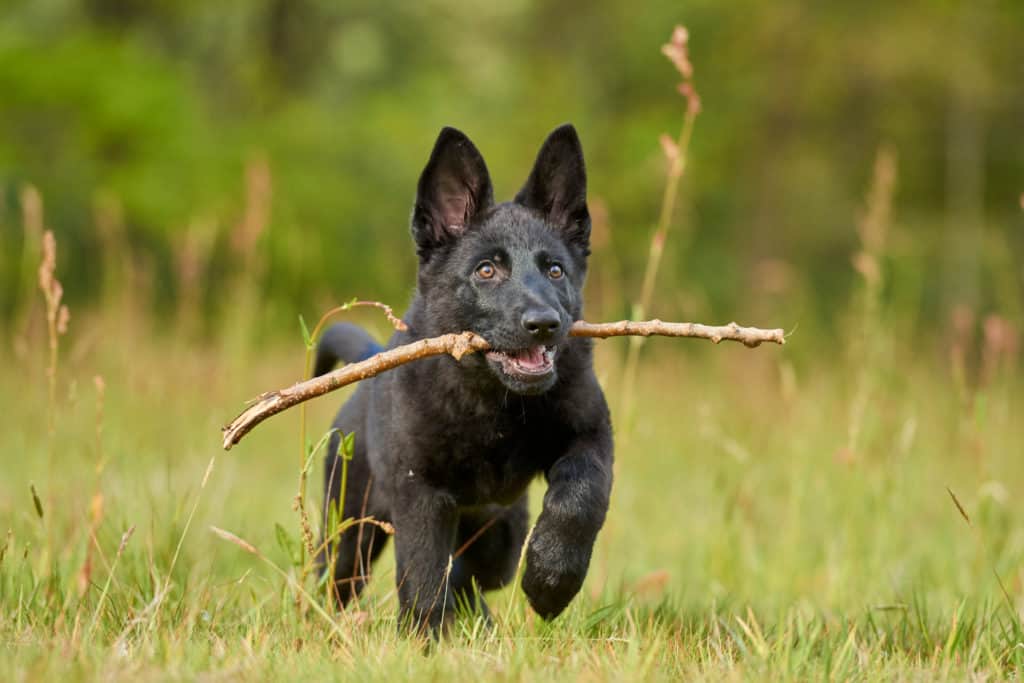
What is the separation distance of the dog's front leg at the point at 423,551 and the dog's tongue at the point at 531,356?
0.50 metres

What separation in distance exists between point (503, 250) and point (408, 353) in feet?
2.14

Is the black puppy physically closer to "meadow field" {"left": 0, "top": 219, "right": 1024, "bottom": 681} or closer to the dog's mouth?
the dog's mouth

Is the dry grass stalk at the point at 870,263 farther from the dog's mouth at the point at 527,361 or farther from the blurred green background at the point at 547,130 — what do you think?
the blurred green background at the point at 547,130

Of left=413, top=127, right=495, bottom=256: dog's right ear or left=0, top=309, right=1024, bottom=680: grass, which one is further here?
left=413, top=127, right=495, bottom=256: dog's right ear

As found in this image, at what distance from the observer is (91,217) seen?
17.7m

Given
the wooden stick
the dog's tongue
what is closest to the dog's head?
the dog's tongue

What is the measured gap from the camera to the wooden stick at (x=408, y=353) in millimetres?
2994

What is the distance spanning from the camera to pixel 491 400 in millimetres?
3623

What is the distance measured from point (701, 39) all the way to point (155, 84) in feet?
29.3

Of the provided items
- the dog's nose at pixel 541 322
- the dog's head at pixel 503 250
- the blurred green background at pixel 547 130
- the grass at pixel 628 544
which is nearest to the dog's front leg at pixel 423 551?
the grass at pixel 628 544

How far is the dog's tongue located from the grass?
681 millimetres

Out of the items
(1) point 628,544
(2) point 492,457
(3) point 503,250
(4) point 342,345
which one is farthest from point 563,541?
(1) point 628,544

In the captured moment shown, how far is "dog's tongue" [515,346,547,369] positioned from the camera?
3.43 meters

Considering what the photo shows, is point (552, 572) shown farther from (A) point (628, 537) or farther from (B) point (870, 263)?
(A) point (628, 537)
